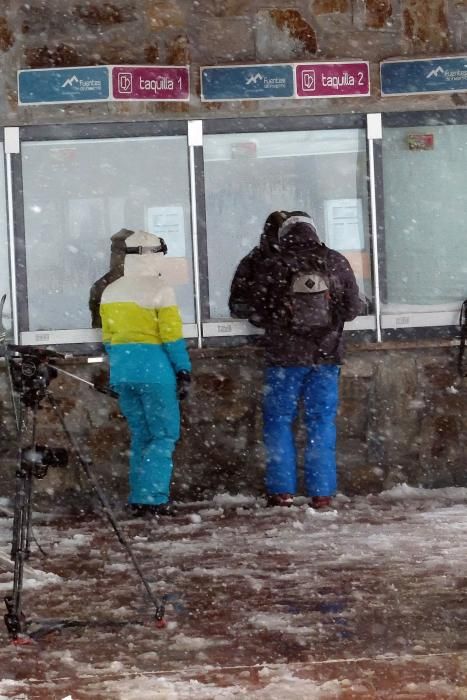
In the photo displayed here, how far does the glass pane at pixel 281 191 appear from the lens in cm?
988

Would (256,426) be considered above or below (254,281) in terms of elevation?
below

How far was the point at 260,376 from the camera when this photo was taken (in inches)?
384

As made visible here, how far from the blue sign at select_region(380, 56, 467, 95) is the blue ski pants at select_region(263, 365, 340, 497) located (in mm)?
2134

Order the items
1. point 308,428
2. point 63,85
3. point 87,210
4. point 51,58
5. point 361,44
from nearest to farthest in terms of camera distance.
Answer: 1. point 308,428
2. point 63,85
3. point 51,58
4. point 361,44
5. point 87,210

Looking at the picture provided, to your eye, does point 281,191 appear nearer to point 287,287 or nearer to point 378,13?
point 287,287

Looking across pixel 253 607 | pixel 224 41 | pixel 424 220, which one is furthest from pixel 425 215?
pixel 253 607

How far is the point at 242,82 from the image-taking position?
9664mm

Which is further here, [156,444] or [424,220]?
[424,220]

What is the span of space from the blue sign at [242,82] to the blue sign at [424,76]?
0.71 meters

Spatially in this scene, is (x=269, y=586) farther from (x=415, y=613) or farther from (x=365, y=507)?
(x=365, y=507)

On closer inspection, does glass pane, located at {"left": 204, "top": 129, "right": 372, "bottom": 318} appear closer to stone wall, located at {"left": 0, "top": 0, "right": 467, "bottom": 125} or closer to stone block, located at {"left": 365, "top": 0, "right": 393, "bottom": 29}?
stone wall, located at {"left": 0, "top": 0, "right": 467, "bottom": 125}

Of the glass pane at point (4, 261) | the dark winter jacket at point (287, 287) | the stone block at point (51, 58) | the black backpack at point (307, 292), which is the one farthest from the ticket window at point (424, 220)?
the glass pane at point (4, 261)

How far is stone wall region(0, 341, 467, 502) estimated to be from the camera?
975 cm

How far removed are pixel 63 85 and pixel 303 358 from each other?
259 centimetres
